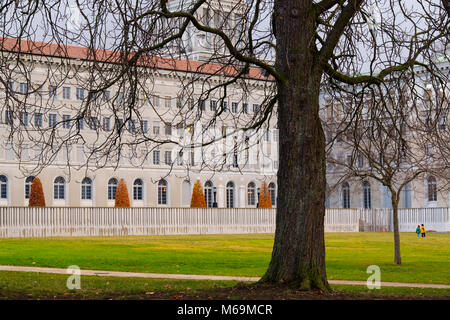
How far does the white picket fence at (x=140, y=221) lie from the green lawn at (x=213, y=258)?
6096mm

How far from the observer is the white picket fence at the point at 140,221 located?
38.9 meters

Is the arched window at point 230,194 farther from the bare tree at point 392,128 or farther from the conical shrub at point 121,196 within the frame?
the bare tree at point 392,128

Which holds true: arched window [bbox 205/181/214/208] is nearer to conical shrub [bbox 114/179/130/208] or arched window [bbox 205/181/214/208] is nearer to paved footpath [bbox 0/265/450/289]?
conical shrub [bbox 114/179/130/208]

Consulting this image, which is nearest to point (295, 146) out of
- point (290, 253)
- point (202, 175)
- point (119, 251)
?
point (290, 253)

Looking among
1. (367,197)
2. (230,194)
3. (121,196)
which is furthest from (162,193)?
(367,197)

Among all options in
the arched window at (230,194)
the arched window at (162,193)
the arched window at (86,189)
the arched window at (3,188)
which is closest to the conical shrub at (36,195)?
the arched window at (3,188)

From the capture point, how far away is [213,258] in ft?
86.0

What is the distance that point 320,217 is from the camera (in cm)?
1291

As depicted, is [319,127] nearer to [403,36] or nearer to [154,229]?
[403,36]

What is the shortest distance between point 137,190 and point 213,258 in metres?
49.5

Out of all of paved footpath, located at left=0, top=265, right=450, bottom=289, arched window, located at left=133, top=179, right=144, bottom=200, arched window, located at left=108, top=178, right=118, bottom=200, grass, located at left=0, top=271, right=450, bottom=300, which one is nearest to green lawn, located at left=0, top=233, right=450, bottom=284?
paved footpath, located at left=0, top=265, right=450, bottom=289
